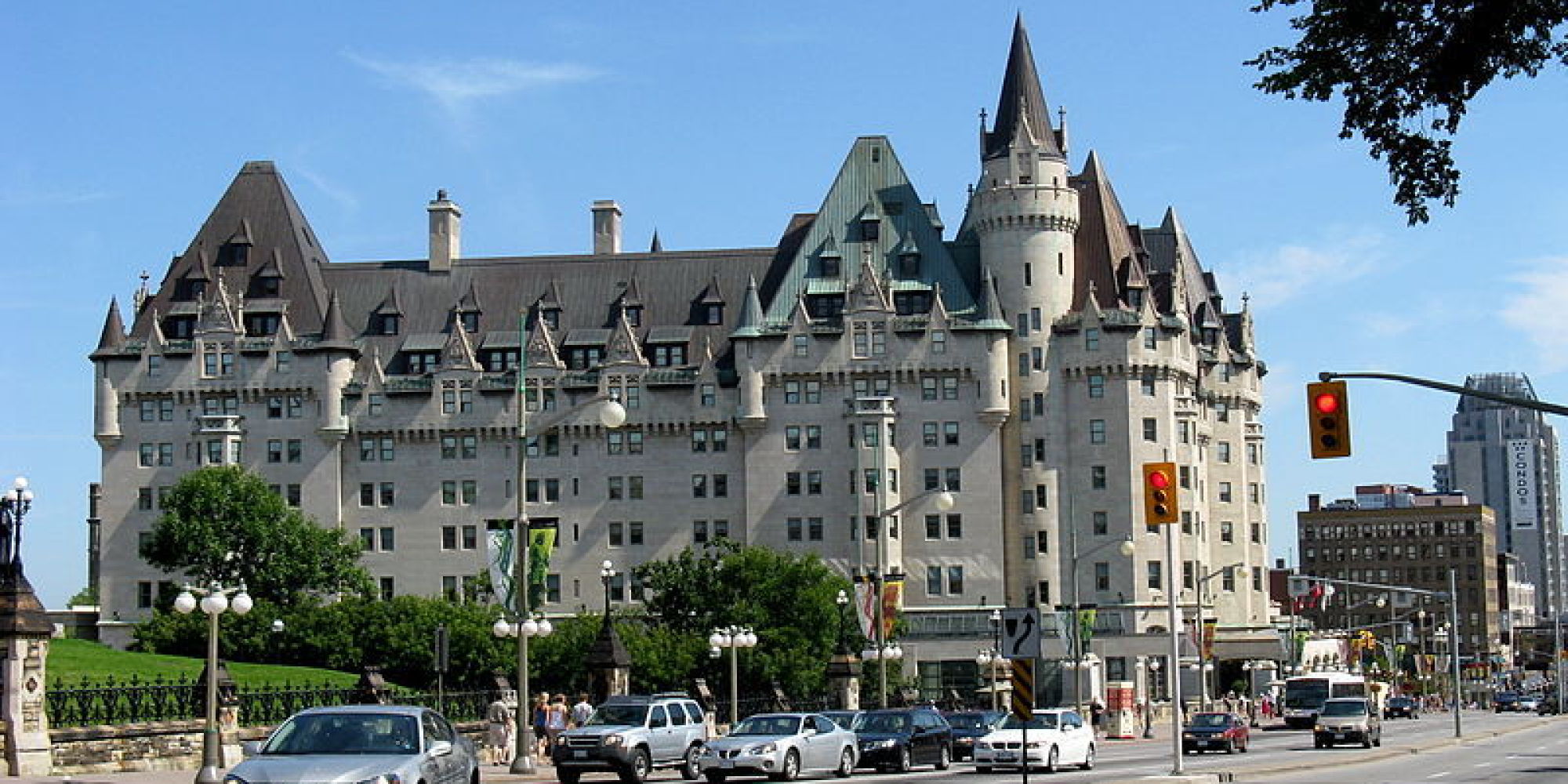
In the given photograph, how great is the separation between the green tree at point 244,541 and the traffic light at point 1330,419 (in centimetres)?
A: 9400

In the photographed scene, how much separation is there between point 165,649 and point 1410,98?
10048cm

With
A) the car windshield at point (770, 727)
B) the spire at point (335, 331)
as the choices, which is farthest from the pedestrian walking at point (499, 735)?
the spire at point (335, 331)

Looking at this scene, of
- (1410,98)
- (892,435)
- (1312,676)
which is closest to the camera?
(1410,98)

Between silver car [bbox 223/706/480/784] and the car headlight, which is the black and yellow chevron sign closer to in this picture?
silver car [bbox 223/706/480/784]

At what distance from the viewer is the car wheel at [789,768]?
48.9 metres

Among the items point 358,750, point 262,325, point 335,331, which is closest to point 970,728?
point 358,750

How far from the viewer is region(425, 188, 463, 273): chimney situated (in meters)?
145

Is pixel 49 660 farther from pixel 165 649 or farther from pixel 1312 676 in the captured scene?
pixel 1312 676

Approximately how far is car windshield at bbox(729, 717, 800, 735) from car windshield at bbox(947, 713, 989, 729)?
1363cm

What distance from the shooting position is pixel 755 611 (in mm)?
109562

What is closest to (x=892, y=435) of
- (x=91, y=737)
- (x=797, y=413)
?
(x=797, y=413)

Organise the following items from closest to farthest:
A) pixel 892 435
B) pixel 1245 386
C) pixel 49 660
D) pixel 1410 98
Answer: pixel 1410 98, pixel 49 660, pixel 892 435, pixel 1245 386

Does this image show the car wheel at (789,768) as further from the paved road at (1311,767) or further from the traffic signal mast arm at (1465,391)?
the traffic signal mast arm at (1465,391)

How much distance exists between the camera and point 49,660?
88.0 m
